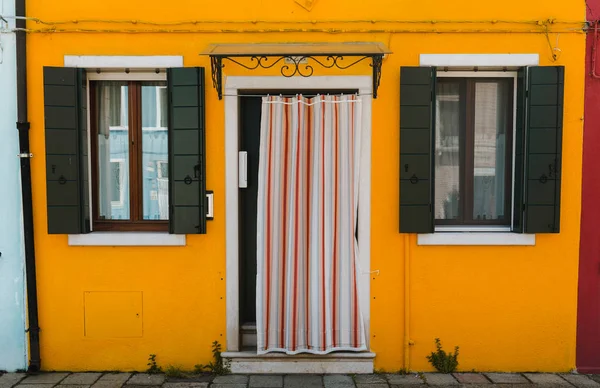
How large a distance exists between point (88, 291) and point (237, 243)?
1.50 meters

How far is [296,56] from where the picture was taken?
13.8 ft

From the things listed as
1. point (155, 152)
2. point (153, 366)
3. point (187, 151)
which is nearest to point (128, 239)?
point (155, 152)

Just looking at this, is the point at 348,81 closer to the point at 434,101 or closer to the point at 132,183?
the point at 434,101

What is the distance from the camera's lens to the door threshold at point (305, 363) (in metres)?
4.50

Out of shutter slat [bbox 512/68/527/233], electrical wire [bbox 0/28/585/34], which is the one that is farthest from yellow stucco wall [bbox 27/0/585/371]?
shutter slat [bbox 512/68/527/233]

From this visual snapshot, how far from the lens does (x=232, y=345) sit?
458 centimetres

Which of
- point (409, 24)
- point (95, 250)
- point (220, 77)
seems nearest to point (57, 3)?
point (220, 77)

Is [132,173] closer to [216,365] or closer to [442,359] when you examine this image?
[216,365]

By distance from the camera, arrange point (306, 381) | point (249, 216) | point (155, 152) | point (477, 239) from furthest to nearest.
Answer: point (249, 216), point (155, 152), point (477, 239), point (306, 381)

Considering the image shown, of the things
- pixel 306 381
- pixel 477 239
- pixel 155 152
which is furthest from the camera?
pixel 155 152

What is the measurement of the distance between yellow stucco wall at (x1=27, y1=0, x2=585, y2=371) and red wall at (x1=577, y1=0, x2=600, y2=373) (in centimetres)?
8

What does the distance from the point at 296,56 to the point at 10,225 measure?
311 centimetres

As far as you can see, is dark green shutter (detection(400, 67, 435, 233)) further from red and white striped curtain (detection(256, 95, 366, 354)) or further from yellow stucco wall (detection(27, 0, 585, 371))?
red and white striped curtain (detection(256, 95, 366, 354))

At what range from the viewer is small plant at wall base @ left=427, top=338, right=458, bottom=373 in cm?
455
